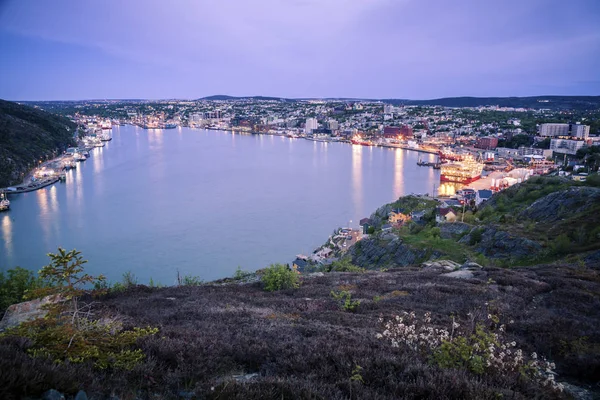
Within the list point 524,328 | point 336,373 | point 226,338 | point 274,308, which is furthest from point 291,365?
point 524,328

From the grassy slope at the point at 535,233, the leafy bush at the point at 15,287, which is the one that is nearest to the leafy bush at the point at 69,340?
the leafy bush at the point at 15,287

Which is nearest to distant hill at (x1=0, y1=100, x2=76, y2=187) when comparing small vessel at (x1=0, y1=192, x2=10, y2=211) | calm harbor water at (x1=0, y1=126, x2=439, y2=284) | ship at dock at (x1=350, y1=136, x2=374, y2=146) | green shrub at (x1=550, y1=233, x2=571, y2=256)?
calm harbor water at (x1=0, y1=126, x2=439, y2=284)

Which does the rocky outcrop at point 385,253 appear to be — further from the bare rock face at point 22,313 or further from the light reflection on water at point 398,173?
the light reflection on water at point 398,173

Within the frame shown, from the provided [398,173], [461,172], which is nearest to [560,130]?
[461,172]

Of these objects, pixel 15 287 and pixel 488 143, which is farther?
pixel 488 143

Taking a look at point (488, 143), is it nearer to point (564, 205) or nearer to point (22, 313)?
point (564, 205)
